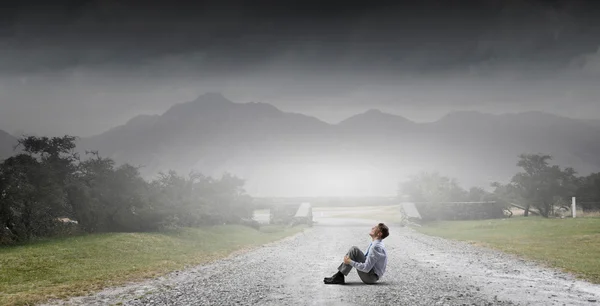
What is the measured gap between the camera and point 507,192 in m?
76.4

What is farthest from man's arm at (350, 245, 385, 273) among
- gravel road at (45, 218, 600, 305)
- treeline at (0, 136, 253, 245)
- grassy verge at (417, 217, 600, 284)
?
treeline at (0, 136, 253, 245)

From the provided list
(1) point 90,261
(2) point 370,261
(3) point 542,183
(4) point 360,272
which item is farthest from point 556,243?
(3) point 542,183

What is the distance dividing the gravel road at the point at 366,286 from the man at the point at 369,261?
386 mm

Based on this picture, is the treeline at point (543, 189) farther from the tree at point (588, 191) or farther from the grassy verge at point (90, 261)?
the grassy verge at point (90, 261)

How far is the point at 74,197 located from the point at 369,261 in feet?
100

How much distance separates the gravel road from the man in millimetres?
386

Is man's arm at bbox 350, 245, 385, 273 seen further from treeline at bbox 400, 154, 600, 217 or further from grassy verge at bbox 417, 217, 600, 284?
treeline at bbox 400, 154, 600, 217

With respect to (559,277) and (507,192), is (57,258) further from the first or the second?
(507,192)

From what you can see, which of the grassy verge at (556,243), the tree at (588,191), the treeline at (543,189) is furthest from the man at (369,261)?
the tree at (588,191)

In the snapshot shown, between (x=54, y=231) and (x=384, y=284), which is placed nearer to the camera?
(x=384, y=284)

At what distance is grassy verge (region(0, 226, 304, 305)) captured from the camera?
18438 millimetres

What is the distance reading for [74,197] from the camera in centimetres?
3994

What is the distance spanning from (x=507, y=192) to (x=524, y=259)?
53514mm

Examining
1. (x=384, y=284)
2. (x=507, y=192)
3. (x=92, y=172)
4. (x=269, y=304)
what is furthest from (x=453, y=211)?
(x=269, y=304)
